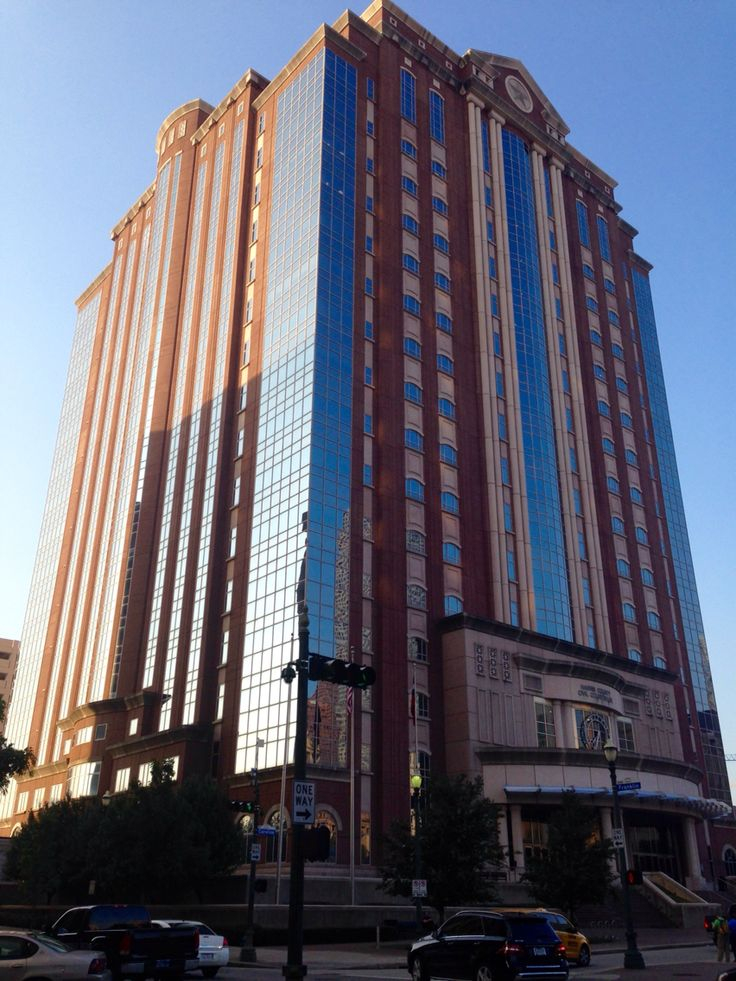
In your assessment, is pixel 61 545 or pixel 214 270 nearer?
pixel 214 270

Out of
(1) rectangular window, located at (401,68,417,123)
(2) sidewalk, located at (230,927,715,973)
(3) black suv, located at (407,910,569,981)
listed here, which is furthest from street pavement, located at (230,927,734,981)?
(1) rectangular window, located at (401,68,417,123)

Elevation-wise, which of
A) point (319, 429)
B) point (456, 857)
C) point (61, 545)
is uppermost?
point (61, 545)

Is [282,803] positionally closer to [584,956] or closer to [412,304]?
[584,956]

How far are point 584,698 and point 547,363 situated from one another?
35.5 meters

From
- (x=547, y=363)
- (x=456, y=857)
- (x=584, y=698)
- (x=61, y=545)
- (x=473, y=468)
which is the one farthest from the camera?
(x=61, y=545)

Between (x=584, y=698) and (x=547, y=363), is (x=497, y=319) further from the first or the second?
(x=584, y=698)

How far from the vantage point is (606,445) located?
95.3m

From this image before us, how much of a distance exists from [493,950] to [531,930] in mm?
1096

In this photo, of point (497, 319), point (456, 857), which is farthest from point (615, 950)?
point (497, 319)

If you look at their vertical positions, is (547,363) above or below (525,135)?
below

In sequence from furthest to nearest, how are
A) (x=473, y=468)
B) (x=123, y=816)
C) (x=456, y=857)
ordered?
(x=473, y=468) < (x=123, y=816) < (x=456, y=857)

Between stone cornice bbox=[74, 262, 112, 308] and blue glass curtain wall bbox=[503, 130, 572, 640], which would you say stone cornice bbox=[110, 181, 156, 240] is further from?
blue glass curtain wall bbox=[503, 130, 572, 640]

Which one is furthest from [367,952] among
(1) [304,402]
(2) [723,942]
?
(1) [304,402]

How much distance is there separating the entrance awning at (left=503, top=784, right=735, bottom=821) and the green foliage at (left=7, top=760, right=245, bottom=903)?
64.8 ft
